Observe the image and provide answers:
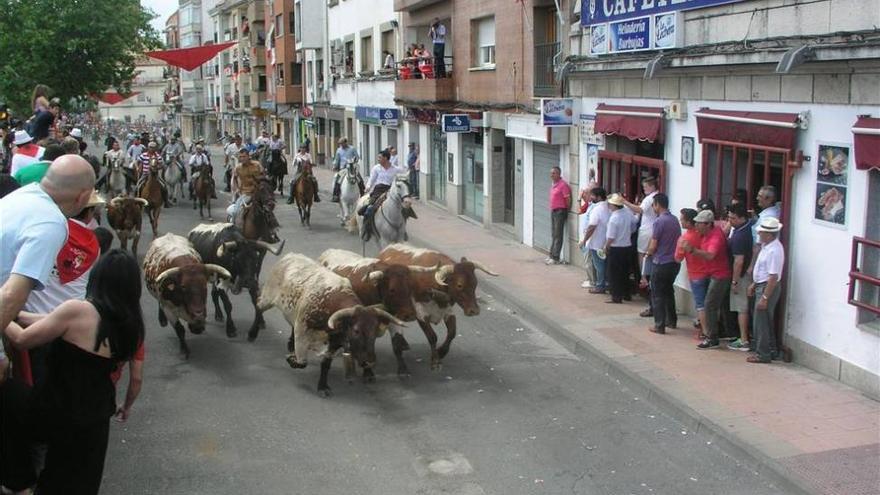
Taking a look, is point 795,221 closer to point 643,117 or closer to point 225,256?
point 643,117

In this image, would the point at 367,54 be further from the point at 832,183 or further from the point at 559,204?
the point at 832,183

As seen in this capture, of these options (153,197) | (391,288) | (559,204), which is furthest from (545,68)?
(391,288)

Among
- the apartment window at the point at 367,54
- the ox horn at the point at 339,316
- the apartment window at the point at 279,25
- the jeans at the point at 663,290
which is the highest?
the apartment window at the point at 279,25

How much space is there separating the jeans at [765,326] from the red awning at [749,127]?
1.63 m

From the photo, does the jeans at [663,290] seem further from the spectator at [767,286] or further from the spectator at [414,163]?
the spectator at [414,163]

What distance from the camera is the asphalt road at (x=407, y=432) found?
7.42m

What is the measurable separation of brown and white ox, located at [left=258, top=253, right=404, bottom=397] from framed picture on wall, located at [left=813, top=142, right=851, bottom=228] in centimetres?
459

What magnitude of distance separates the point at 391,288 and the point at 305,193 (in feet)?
44.9

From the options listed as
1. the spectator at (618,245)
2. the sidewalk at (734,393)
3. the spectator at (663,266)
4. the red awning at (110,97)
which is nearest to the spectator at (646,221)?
the spectator at (618,245)

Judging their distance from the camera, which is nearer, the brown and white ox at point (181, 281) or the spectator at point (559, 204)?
the brown and white ox at point (181, 281)

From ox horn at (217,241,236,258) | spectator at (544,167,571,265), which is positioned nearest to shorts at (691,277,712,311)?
spectator at (544,167,571,265)

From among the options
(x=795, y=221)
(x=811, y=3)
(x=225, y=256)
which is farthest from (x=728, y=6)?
(x=225, y=256)

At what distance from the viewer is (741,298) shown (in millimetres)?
10766

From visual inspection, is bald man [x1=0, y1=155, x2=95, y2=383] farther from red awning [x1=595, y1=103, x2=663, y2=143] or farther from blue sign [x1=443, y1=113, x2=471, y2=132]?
blue sign [x1=443, y1=113, x2=471, y2=132]
